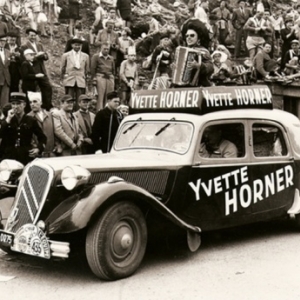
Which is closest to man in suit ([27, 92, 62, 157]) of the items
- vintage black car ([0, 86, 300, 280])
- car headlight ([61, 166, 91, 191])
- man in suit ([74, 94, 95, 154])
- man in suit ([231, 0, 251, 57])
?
man in suit ([74, 94, 95, 154])

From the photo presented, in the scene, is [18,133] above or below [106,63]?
below

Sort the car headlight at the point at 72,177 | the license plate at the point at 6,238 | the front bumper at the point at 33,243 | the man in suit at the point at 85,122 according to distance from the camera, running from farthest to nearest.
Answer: the man in suit at the point at 85,122, the license plate at the point at 6,238, the car headlight at the point at 72,177, the front bumper at the point at 33,243

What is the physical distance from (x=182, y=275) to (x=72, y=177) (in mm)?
1452

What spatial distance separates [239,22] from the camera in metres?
19.1

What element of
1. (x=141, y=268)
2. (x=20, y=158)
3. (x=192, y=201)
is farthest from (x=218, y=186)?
(x=20, y=158)

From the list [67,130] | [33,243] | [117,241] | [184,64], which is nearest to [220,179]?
[117,241]

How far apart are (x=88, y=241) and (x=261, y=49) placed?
10799 mm

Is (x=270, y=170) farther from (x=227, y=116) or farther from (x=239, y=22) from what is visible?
(x=239, y=22)

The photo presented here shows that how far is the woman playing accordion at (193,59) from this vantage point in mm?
8578

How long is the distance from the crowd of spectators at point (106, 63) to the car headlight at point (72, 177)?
2.83 m

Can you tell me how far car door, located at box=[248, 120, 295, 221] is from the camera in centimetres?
762

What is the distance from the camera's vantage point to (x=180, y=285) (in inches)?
236

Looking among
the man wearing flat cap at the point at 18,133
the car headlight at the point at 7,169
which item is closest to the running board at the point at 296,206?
the car headlight at the point at 7,169

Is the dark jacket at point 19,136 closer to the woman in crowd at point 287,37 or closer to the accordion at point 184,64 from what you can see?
the accordion at point 184,64
